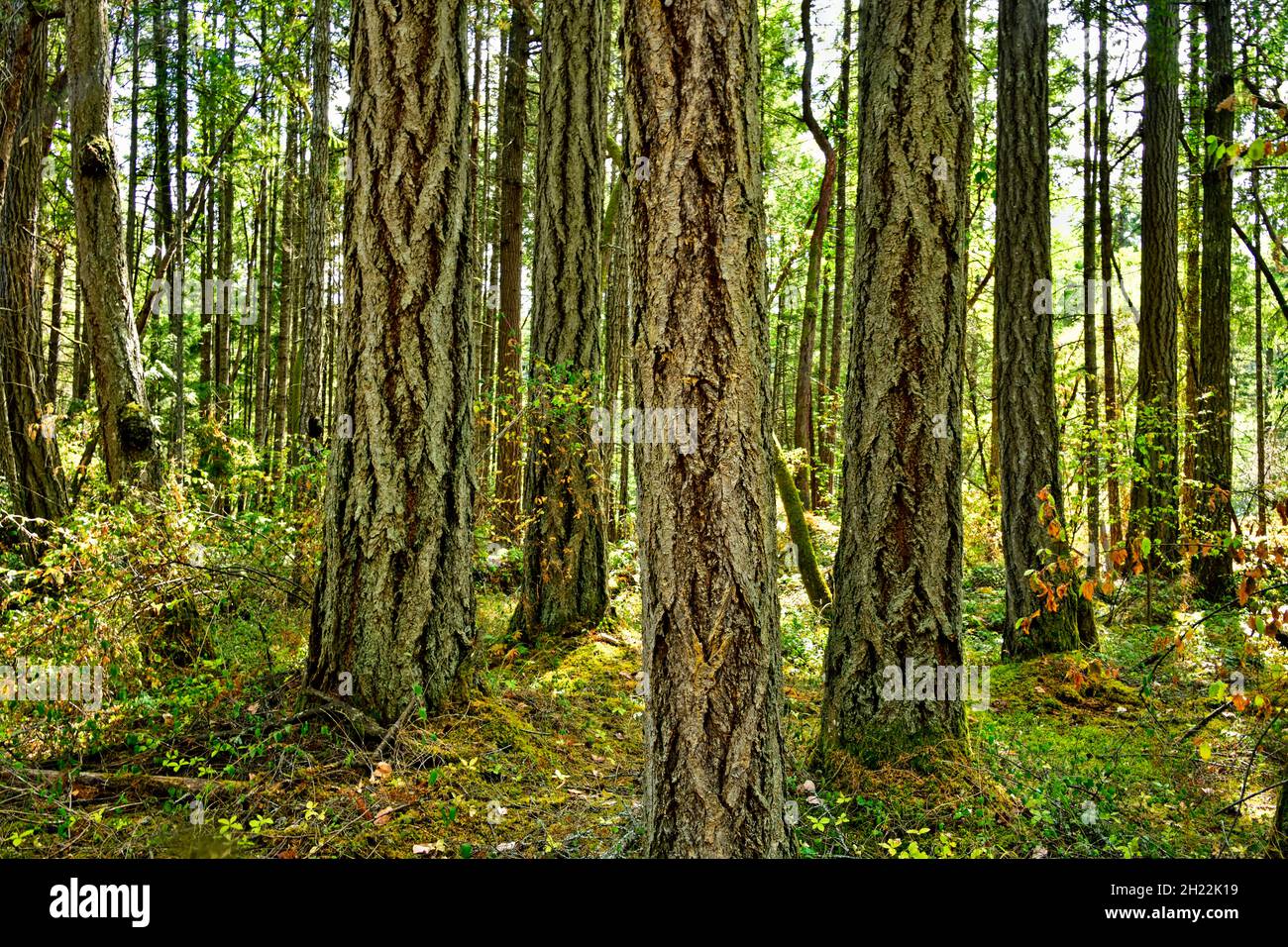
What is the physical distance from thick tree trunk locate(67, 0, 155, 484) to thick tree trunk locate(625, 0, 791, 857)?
18.6ft

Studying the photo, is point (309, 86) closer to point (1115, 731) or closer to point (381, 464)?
point (381, 464)

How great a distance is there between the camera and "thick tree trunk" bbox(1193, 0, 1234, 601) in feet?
32.8

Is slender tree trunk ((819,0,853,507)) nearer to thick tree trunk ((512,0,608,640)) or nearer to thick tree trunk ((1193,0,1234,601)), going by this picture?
thick tree trunk ((1193,0,1234,601))

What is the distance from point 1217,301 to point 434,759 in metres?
11.4

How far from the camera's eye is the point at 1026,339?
275 inches

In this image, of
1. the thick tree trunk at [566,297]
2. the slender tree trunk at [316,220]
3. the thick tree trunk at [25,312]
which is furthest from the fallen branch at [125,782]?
the slender tree trunk at [316,220]

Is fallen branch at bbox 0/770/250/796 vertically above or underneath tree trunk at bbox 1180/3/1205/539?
underneath

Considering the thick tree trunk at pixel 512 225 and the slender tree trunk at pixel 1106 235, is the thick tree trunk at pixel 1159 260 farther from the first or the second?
the thick tree trunk at pixel 512 225

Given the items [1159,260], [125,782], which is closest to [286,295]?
[125,782]

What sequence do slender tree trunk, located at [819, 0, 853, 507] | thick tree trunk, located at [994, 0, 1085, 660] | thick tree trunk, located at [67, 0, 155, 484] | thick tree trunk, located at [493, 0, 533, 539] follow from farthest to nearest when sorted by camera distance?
slender tree trunk, located at [819, 0, 853, 507]
thick tree trunk, located at [493, 0, 533, 539]
thick tree trunk, located at [994, 0, 1085, 660]
thick tree trunk, located at [67, 0, 155, 484]

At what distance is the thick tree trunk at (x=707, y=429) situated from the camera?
2.68 meters

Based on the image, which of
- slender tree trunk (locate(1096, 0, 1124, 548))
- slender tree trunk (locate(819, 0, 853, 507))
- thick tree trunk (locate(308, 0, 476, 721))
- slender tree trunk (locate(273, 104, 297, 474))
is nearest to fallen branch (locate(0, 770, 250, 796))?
thick tree trunk (locate(308, 0, 476, 721))
